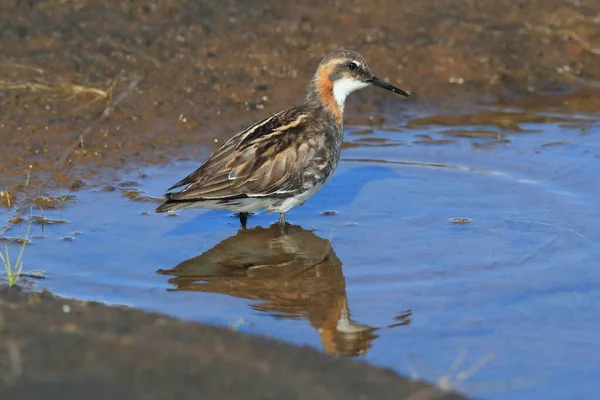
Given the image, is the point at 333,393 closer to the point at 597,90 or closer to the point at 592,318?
the point at 592,318

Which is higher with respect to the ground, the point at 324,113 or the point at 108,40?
the point at 108,40

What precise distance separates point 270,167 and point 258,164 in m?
0.11

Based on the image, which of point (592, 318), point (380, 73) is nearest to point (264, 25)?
point (380, 73)

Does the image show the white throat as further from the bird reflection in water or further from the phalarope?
the bird reflection in water

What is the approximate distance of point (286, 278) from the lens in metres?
8.47

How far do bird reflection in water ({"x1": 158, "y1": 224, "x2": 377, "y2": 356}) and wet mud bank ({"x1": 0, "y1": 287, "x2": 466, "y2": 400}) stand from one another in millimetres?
1201

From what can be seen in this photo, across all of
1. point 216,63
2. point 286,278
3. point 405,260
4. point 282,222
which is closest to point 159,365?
point 286,278

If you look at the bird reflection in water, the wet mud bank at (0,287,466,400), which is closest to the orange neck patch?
the bird reflection in water

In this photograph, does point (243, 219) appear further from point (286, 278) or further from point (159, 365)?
point (159, 365)

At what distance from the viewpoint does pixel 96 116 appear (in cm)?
1155

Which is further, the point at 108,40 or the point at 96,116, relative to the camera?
the point at 108,40

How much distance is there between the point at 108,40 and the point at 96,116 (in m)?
1.46

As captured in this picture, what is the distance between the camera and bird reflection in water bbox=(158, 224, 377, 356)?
7383 mm

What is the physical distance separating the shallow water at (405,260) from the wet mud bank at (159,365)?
870mm
